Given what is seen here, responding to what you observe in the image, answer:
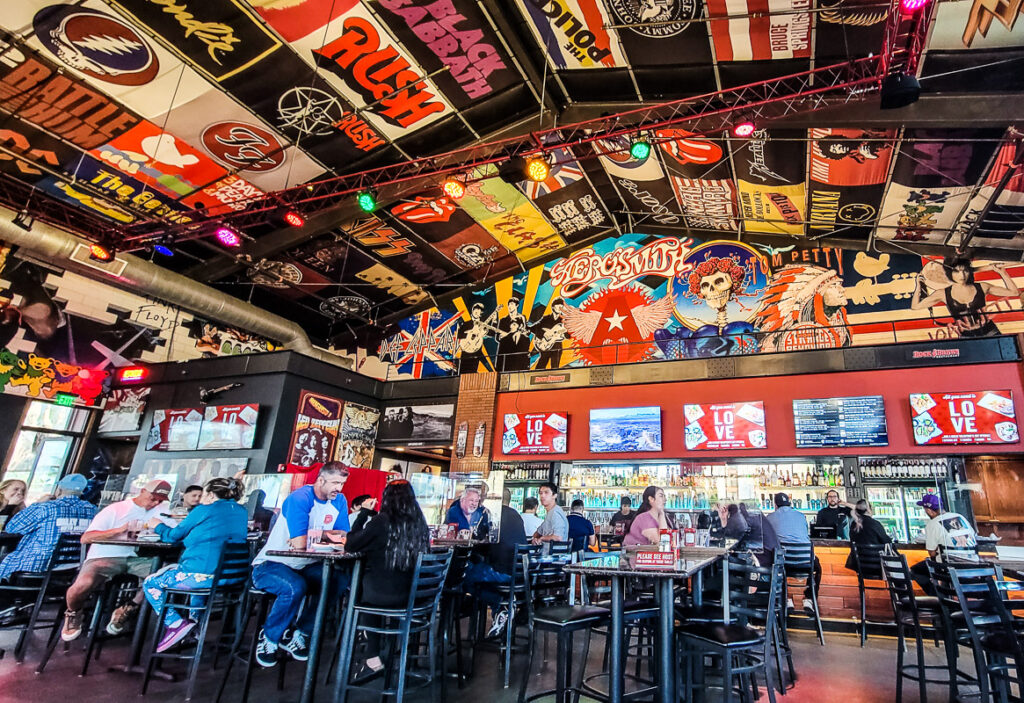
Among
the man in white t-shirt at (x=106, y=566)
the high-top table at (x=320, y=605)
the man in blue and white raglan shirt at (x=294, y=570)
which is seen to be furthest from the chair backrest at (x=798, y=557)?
the man in white t-shirt at (x=106, y=566)

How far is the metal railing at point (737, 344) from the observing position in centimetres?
824

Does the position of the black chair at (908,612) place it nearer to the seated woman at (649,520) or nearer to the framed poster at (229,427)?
the seated woman at (649,520)

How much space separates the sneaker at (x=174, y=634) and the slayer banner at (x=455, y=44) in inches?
262

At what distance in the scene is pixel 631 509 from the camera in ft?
27.0

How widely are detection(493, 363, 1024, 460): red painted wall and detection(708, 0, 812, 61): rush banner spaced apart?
466 centimetres

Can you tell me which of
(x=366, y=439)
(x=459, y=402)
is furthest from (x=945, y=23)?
(x=366, y=439)

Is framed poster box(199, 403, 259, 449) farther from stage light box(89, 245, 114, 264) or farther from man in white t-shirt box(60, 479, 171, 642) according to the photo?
man in white t-shirt box(60, 479, 171, 642)

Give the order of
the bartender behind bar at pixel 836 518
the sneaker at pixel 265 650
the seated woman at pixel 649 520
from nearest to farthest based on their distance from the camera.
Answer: the sneaker at pixel 265 650
the seated woman at pixel 649 520
the bartender behind bar at pixel 836 518

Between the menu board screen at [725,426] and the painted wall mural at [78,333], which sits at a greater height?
the painted wall mural at [78,333]

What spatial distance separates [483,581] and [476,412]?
6233 millimetres

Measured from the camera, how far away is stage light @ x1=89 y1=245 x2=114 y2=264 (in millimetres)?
8273

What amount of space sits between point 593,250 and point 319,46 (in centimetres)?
675

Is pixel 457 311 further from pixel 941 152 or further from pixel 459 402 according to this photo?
pixel 941 152

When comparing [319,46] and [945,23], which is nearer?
[945,23]
